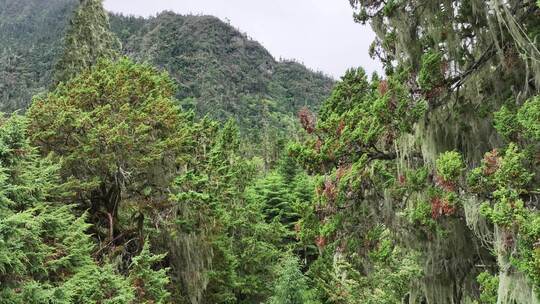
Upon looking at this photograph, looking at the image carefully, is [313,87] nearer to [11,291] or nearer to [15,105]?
[15,105]

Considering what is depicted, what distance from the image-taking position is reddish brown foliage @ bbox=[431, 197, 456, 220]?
5.84 metres

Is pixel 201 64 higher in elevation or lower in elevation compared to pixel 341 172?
higher

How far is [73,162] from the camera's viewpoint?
12438 millimetres

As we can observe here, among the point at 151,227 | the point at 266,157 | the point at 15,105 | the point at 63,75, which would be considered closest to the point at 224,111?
the point at 15,105

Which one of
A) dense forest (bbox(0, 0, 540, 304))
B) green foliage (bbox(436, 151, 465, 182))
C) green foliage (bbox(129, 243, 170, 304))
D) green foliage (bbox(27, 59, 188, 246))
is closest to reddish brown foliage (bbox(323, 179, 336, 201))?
dense forest (bbox(0, 0, 540, 304))

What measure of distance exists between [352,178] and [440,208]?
1.64 m

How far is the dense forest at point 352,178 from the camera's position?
5.44 m

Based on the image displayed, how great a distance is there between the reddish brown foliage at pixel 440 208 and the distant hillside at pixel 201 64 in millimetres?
99717

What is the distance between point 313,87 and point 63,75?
136148 millimetres

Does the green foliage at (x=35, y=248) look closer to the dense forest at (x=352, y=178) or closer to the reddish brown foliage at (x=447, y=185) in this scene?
the dense forest at (x=352, y=178)

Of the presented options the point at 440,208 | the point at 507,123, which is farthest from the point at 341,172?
the point at 507,123

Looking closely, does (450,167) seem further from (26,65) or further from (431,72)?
(26,65)

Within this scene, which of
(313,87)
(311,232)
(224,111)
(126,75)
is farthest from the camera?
(313,87)

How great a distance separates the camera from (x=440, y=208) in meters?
5.94
